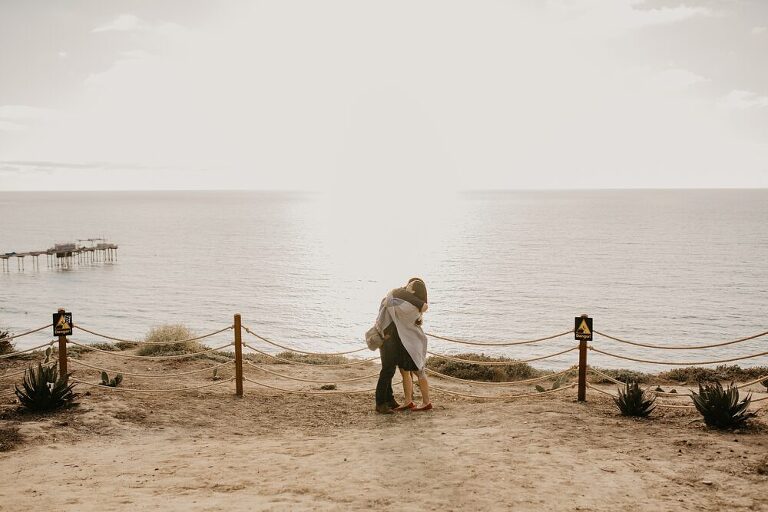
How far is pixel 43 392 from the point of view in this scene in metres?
9.46

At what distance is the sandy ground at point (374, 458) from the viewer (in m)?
5.89

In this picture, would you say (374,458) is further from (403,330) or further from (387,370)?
(403,330)

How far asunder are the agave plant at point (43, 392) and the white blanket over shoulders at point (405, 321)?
4.96 meters

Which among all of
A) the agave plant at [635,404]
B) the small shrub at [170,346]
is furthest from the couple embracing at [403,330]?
the small shrub at [170,346]

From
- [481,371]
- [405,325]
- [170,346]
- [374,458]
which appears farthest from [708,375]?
[170,346]

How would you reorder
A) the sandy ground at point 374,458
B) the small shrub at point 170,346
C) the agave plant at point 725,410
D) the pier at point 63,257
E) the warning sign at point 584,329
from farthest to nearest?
1. the pier at point 63,257
2. the small shrub at point 170,346
3. the warning sign at point 584,329
4. the agave plant at point 725,410
5. the sandy ground at point 374,458

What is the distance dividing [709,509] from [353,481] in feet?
10.7

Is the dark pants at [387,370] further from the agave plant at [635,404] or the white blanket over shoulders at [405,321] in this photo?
the agave plant at [635,404]

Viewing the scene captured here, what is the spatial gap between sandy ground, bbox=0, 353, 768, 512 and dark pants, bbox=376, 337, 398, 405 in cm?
35

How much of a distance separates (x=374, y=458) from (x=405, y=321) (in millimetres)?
2530

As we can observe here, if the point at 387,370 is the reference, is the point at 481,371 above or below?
below

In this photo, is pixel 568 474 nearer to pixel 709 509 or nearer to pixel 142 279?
pixel 709 509

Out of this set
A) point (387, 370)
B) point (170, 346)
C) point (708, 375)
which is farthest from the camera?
point (170, 346)

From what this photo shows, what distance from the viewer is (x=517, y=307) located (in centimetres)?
4450
